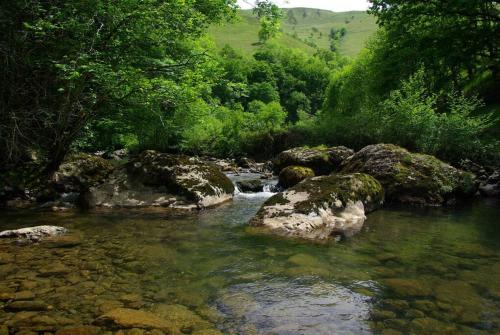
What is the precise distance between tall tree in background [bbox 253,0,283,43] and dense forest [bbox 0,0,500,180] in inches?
1.5

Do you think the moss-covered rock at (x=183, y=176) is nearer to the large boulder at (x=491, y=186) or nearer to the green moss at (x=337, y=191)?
the green moss at (x=337, y=191)

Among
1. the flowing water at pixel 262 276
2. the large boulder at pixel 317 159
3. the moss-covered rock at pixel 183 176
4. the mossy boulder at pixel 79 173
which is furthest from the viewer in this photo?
the large boulder at pixel 317 159

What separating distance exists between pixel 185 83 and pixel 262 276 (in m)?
7.80

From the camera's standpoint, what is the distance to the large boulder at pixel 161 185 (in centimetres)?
1162

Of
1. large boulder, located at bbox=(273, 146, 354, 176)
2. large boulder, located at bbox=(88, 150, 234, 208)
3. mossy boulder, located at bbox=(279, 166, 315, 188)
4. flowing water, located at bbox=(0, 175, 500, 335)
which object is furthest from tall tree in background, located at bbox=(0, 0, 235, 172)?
large boulder, located at bbox=(273, 146, 354, 176)

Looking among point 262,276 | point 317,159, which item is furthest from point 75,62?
point 317,159

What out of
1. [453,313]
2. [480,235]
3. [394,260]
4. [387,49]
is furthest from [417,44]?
[453,313]

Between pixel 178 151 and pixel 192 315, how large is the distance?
34.8 metres

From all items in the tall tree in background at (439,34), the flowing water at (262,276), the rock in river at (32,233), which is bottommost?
the rock in river at (32,233)

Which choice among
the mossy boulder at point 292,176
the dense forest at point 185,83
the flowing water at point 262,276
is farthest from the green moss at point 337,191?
the mossy boulder at point 292,176

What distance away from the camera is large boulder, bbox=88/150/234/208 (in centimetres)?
1162

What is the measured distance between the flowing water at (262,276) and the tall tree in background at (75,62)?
253cm

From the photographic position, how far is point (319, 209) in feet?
32.0

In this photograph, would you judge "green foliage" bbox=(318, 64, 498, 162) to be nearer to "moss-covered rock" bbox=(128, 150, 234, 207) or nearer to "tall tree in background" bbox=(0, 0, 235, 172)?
"moss-covered rock" bbox=(128, 150, 234, 207)
